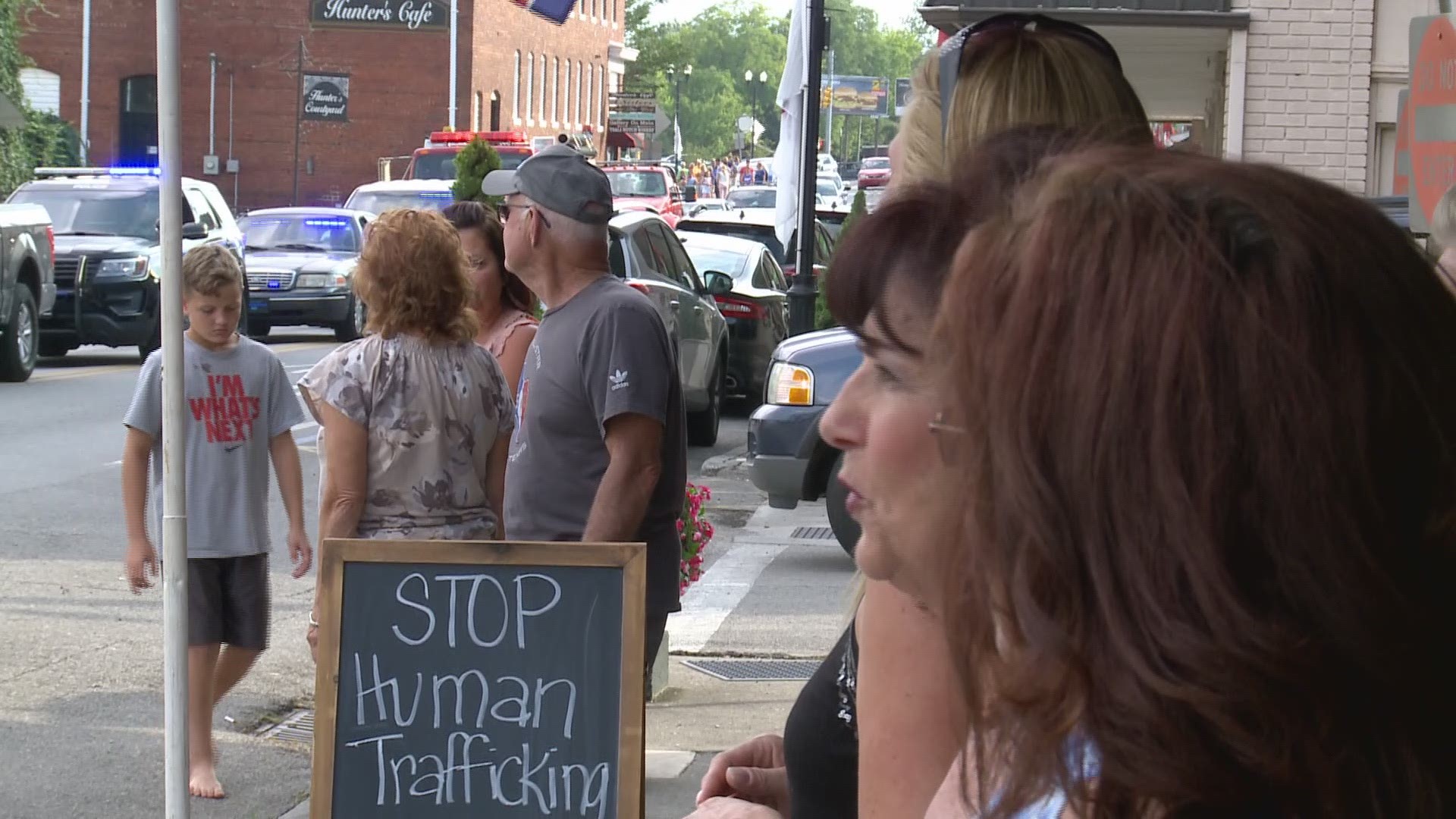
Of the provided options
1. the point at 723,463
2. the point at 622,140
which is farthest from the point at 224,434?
the point at 622,140

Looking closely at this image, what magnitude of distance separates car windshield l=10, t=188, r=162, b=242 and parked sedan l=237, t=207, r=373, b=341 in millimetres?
1962

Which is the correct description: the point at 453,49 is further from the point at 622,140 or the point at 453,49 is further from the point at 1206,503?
the point at 1206,503

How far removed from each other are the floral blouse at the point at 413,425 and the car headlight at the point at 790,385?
5.32m

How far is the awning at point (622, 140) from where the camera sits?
229 feet

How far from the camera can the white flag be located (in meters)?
12.7

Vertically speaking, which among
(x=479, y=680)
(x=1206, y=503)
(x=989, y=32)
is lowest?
(x=479, y=680)

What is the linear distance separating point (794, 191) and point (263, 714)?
7695 mm

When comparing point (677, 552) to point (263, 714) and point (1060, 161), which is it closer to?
point (263, 714)

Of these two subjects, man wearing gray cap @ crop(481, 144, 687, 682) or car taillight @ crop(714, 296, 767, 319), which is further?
car taillight @ crop(714, 296, 767, 319)

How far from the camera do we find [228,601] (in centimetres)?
540

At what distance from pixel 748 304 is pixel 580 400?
1162 cm

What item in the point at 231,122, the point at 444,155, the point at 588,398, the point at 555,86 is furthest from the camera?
the point at 555,86

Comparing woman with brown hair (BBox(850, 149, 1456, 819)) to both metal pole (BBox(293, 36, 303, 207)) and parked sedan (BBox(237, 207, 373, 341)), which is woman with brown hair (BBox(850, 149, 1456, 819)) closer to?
parked sedan (BBox(237, 207, 373, 341))

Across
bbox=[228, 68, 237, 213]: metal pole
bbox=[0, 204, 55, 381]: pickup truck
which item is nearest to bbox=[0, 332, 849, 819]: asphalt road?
bbox=[0, 204, 55, 381]: pickup truck
